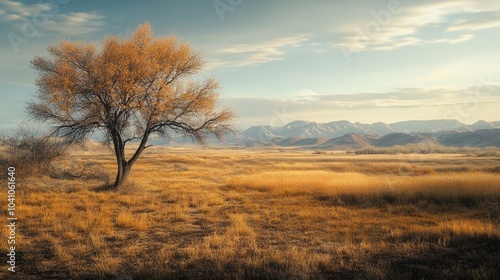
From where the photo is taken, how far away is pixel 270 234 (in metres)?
11.0

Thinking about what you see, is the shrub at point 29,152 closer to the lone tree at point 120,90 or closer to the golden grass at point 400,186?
the lone tree at point 120,90

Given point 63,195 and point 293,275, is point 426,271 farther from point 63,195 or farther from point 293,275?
point 63,195

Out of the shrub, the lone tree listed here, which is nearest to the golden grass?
the lone tree

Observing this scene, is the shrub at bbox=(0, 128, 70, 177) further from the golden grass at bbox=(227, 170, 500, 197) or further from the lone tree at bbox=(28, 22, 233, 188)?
the golden grass at bbox=(227, 170, 500, 197)

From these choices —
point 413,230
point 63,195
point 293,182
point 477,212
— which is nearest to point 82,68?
point 63,195

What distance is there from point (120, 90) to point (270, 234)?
13674 millimetres

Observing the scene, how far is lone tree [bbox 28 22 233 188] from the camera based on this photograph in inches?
732

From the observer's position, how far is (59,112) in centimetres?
1897

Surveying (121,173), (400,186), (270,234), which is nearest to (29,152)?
(121,173)

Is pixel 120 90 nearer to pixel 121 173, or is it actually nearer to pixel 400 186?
pixel 121 173

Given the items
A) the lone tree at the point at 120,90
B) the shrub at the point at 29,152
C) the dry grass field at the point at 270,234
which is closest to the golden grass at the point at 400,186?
the dry grass field at the point at 270,234

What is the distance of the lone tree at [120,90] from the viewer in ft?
61.0

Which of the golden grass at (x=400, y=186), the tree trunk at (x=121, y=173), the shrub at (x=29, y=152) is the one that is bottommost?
the golden grass at (x=400, y=186)

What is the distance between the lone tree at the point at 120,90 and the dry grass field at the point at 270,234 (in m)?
4.44
